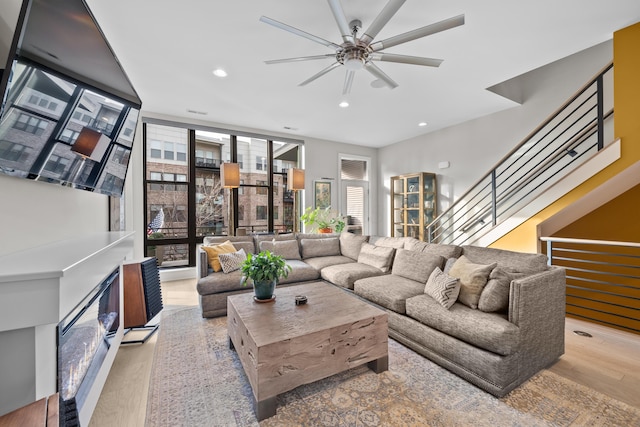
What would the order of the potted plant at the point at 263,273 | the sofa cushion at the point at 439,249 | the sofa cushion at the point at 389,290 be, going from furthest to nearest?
the sofa cushion at the point at 439,249 → the sofa cushion at the point at 389,290 → the potted plant at the point at 263,273

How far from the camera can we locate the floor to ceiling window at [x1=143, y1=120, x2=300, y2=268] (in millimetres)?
4535

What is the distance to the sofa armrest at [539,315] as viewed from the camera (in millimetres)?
1792

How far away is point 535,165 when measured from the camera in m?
3.72

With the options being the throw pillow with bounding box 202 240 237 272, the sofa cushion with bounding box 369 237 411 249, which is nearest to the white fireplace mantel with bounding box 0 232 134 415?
the throw pillow with bounding box 202 240 237 272

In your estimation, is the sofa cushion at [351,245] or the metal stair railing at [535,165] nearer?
the metal stair railing at [535,165]

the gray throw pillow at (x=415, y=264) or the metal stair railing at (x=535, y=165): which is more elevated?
the metal stair railing at (x=535, y=165)

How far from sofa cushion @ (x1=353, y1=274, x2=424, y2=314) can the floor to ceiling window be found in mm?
2276

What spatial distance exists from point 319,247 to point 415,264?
177cm

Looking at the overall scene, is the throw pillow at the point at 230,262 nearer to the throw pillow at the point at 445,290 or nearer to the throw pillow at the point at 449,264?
the throw pillow at the point at 445,290

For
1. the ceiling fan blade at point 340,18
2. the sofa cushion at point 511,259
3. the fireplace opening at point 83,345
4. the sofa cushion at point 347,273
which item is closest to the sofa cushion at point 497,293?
the sofa cushion at point 511,259

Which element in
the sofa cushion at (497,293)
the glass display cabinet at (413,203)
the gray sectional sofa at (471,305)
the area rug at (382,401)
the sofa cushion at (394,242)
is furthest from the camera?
the glass display cabinet at (413,203)

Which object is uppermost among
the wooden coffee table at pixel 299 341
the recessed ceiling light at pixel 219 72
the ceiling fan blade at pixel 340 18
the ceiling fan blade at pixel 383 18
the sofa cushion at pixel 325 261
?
the recessed ceiling light at pixel 219 72

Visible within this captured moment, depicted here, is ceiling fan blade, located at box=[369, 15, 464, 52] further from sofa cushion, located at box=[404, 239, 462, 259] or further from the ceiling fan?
sofa cushion, located at box=[404, 239, 462, 259]

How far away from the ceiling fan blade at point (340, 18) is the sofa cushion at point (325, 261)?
9.12ft
